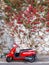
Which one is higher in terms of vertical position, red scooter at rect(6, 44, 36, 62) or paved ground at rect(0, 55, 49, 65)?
red scooter at rect(6, 44, 36, 62)

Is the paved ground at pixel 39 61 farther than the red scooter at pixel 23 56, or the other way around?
the red scooter at pixel 23 56

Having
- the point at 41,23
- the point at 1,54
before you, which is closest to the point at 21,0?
the point at 41,23

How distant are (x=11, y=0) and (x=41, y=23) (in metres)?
1.25

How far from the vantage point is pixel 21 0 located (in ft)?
43.4

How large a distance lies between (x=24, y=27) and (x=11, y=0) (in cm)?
100

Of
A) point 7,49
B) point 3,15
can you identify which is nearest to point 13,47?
point 7,49

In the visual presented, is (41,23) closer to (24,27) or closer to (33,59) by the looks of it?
(24,27)

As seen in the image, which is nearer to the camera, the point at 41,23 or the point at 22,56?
the point at 22,56

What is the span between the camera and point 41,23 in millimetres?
13117

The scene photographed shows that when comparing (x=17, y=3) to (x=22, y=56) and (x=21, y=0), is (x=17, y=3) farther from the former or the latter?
(x=22, y=56)

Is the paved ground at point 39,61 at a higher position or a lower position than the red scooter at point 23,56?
lower

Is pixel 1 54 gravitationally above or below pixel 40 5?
below

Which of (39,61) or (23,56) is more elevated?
(23,56)

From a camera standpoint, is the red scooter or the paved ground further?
the red scooter
